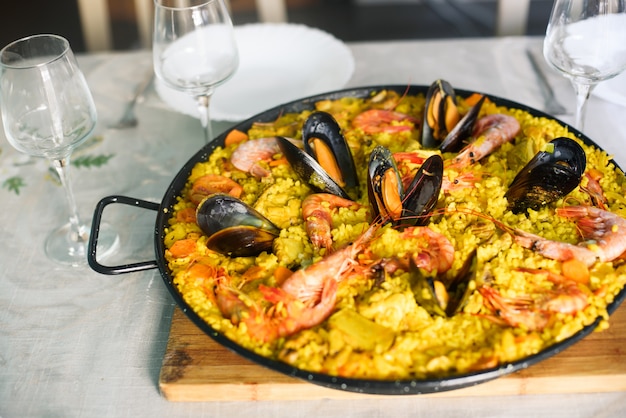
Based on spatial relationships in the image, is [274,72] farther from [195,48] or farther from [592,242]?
[592,242]

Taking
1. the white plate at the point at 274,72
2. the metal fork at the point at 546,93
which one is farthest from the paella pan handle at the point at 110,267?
the metal fork at the point at 546,93

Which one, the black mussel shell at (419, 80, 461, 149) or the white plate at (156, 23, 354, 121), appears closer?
the black mussel shell at (419, 80, 461, 149)

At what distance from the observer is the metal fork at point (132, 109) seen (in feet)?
7.96

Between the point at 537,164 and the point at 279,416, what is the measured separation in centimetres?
86

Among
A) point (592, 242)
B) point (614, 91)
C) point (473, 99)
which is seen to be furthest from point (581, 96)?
point (592, 242)

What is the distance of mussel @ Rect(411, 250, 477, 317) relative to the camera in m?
1.36

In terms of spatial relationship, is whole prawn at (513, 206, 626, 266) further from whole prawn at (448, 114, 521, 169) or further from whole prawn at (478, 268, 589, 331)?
whole prawn at (448, 114, 521, 169)

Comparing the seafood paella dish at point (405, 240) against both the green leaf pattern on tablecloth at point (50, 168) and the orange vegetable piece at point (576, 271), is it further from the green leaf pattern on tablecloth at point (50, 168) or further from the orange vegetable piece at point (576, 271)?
the green leaf pattern on tablecloth at point (50, 168)

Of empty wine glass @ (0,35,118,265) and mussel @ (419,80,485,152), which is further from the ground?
empty wine glass @ (0,35,118,265)

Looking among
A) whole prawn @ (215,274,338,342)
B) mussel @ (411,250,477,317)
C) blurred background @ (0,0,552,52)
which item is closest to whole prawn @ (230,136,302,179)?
whole prawn @ (215,274,338,342)

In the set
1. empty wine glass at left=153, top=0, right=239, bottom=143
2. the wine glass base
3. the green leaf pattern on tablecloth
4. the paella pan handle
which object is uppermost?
empty wine glass at left=153, top=0, right=239, bottom=143

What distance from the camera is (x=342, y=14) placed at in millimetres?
5402

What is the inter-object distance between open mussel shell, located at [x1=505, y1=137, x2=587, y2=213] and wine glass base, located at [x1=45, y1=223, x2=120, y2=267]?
1.18 meters

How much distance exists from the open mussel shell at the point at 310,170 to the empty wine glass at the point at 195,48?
1.50 ft
